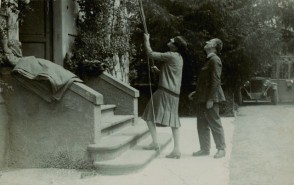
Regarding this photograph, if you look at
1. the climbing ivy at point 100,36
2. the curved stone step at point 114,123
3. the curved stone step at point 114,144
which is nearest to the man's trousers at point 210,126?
the curved stone step at point 114,144

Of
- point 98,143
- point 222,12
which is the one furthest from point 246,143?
point 222,12

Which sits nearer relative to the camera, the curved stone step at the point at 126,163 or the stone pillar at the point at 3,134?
the curved stone step at the point at 126,163

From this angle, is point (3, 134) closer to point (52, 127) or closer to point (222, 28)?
point (52, 127)

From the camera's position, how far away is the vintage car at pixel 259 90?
22.0m

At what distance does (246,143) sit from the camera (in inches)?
372

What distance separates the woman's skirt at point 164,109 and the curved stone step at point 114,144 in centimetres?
51

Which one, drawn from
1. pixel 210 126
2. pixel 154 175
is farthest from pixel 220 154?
pixel 154 175

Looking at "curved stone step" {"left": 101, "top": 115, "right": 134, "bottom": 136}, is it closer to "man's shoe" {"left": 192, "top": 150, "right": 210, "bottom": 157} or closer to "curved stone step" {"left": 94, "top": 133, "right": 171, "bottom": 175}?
→ "curved stone step" {"left": 94, "top": 133, "right": 171, "bottom": 175}

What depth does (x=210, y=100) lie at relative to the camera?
7547 mm

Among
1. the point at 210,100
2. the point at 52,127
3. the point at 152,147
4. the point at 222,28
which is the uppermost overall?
the point at 222,28

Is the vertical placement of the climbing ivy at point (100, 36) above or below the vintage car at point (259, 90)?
above

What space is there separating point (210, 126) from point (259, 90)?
1501 centimetres

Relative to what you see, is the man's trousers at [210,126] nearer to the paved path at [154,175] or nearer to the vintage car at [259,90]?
the paved path at [154,175]

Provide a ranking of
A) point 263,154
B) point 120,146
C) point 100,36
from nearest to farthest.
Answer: point 120,146 → point 263,154 → point 100,36
